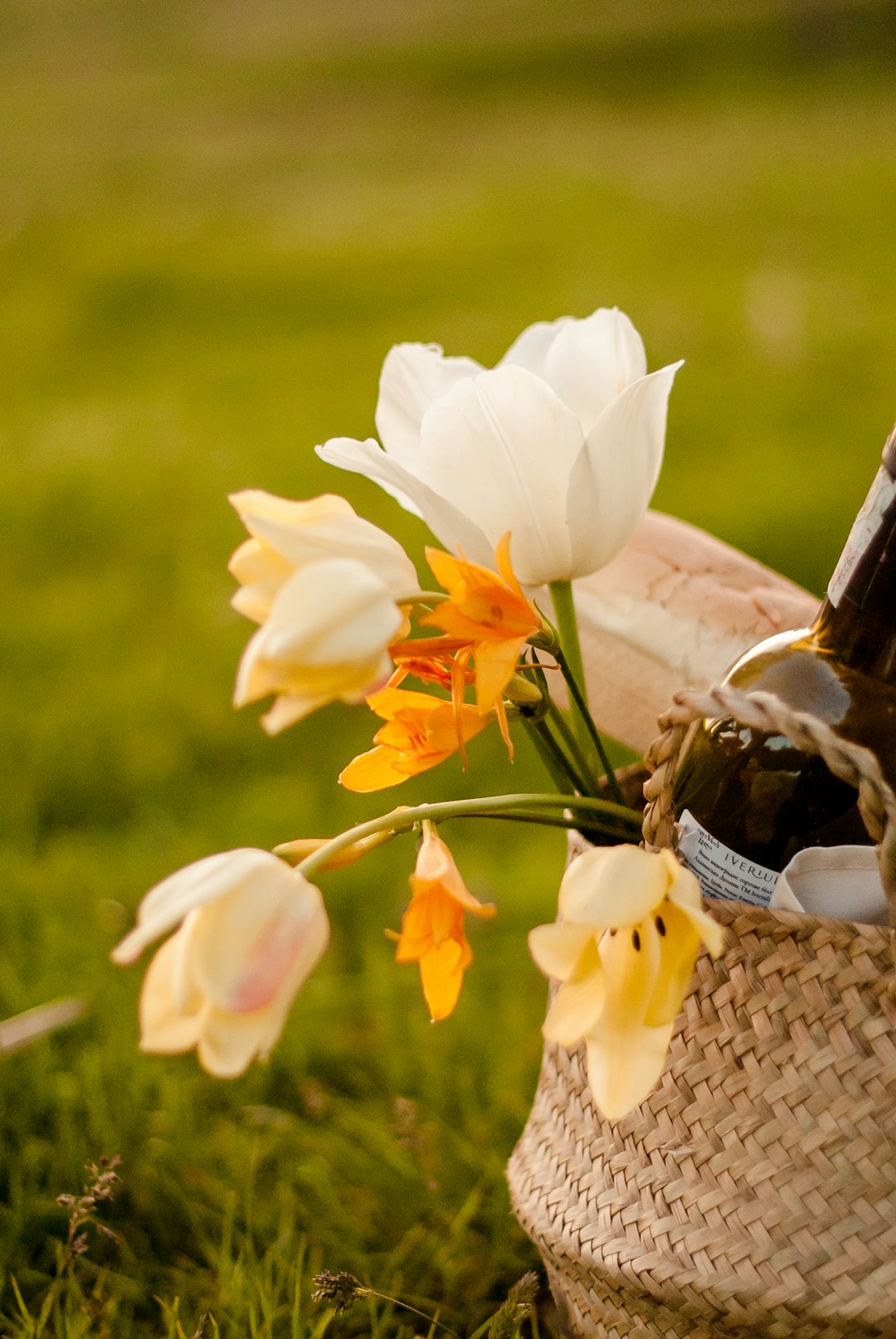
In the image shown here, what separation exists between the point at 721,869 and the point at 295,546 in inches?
13.2

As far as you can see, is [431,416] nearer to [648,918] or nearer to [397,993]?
[648,918]

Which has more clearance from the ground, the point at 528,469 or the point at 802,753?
the point at 528,469

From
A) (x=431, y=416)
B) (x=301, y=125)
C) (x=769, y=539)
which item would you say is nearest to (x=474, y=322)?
(x=769, y=539)

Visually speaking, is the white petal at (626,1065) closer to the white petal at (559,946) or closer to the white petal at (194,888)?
the white petal at (559,946)

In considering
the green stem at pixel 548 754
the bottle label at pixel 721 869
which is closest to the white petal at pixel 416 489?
the green stem at pixel 548 754

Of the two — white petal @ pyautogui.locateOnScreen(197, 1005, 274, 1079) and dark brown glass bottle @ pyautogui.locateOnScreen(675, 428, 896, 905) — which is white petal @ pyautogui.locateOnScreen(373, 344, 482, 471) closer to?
dark brown glass bottle @ pyautogui.locateOnScreen(675, 428, 896, 905)

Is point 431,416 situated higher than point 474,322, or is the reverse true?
point 431,416

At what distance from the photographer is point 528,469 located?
0.85m

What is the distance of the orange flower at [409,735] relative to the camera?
81 cm

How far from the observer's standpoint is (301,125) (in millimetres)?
8328

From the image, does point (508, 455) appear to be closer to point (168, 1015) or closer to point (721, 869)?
point (721, 869)

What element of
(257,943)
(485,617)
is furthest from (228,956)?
(485,617)

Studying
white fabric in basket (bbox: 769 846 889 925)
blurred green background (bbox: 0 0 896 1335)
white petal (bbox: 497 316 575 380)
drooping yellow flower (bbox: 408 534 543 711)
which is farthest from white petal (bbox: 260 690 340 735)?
blurred green background (bbox: 0 0 896 1335)

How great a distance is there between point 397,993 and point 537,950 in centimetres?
103
